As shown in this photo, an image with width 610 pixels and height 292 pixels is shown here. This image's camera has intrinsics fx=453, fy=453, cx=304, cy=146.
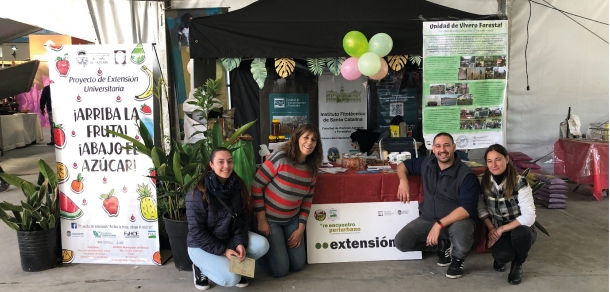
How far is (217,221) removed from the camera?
111 inches

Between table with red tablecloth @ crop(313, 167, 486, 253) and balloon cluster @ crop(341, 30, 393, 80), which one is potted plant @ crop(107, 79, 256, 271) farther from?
balloon cluster @ crop(341, 30, 393, 80)

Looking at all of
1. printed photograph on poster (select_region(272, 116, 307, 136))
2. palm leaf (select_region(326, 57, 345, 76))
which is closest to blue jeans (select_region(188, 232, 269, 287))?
palm leaf (select_region(326, 57, 345, 76))

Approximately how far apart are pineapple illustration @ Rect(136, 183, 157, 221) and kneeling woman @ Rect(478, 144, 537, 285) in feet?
7.80

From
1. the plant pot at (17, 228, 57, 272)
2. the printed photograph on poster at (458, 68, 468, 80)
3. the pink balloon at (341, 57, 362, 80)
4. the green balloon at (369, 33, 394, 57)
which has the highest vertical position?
the green balloon at (369, 33, 394, 57)

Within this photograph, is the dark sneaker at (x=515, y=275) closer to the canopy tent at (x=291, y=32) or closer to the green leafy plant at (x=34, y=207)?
the canopy tent at (x=291, y=32)

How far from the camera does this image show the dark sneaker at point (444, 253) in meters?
3.29

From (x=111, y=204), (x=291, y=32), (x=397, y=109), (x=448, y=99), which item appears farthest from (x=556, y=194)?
(x=111, y=204)

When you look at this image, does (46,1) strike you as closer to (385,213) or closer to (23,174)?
(23,174)

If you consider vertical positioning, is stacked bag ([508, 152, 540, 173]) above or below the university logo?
below

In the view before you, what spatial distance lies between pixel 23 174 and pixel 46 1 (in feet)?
10.2

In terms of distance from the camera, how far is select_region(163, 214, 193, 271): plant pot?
318 cm

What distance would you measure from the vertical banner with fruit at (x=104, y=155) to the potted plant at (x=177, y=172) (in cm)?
13

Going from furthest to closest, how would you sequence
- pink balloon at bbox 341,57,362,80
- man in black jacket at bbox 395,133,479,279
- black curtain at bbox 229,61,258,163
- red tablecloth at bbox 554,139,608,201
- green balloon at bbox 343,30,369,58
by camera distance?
black curtain at bbox 229,61,258,163
red tablecloth at bbox 554,139,608,201
pink balloon at bbox 341,57,362,80
green balloon at bbox 343,30,369,58
man in black jacket at bbox 395,133,479,279

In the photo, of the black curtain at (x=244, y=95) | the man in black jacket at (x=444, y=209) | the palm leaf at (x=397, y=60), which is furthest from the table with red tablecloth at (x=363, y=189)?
the black curtain at (x=244, y=95)
